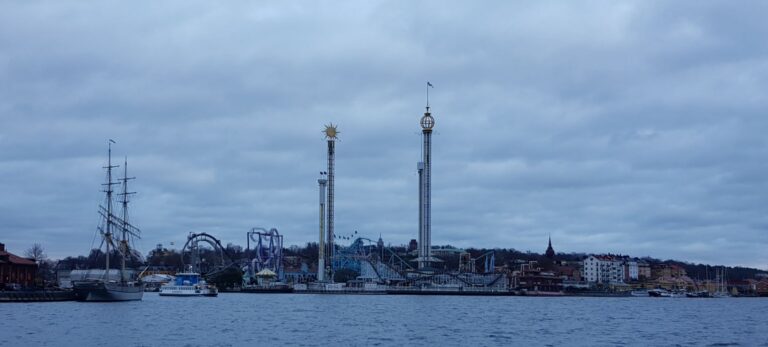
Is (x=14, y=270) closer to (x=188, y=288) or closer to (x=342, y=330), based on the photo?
(x=188, y=288)

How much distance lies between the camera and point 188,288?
174 m

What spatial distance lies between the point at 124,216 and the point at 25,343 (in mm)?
88567

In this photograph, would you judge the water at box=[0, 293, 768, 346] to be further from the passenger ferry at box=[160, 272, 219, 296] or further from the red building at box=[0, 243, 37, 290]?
the passenger ferry at box=[160, 272, 219, 296]

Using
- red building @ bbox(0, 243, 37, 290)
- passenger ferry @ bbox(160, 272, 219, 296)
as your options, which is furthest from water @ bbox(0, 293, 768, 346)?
passenger ferry @ bbox(160, 272, 219, 296)

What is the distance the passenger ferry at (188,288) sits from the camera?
567 feet

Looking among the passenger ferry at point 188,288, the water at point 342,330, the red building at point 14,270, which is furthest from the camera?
the passenger ferry at point 188,288

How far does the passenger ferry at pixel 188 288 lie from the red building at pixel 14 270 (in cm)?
4312

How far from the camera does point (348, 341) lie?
60219 mm

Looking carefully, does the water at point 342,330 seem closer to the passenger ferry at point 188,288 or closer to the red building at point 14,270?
the red building at point 14,270

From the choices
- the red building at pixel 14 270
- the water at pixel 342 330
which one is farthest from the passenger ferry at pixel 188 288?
the water at pixel 342 330

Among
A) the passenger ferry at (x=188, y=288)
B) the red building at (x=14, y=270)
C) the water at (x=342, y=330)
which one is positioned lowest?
the water at (x=342, y=330)

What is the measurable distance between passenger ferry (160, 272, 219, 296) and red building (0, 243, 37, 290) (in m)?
43.1

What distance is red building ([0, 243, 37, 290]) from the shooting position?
123062 mm

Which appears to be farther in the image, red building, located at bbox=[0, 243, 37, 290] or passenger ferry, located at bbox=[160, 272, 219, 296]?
→ passenger ferry, located at bbox=[160, 272, 219, 296]
